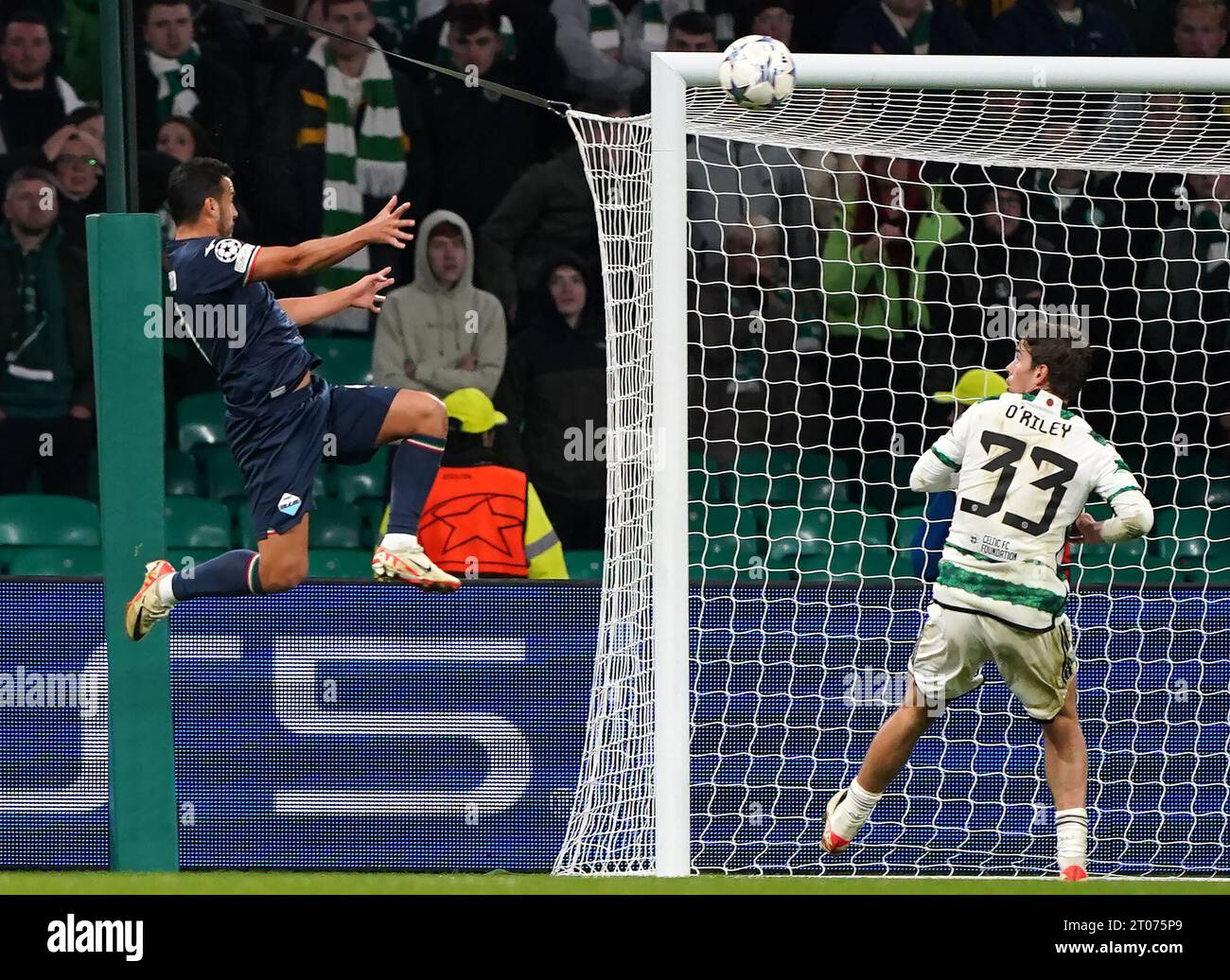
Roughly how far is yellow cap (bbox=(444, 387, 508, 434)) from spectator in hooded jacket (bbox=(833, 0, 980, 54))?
2217mm

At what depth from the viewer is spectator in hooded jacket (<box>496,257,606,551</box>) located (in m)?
7.50

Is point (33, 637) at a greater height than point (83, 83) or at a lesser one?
lesser

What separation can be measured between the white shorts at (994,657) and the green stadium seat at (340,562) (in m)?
2.55

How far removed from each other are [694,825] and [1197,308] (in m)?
3.15

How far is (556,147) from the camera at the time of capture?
7898mm

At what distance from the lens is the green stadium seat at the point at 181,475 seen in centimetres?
767

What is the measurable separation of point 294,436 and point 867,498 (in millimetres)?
2564

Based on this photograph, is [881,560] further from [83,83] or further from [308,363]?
[83,83]

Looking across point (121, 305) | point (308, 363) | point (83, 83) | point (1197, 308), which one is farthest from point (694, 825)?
→ point (83, 83)

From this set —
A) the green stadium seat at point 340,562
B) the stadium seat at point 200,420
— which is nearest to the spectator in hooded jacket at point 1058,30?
the green stadium seat at point 340,562

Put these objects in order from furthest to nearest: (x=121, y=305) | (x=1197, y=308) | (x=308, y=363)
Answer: (x=1197, y=308) → (x=308, y=363) → (x=121, y=305)

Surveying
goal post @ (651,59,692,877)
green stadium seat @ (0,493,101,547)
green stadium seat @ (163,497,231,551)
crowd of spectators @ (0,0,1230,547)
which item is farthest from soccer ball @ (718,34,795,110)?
green stadium seat @ (0,493,101,547)

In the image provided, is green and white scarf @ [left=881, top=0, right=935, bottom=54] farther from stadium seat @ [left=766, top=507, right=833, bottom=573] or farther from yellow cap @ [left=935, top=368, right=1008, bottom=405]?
stadium seat @ [left=766, top=507, right=833, bottom=573]
